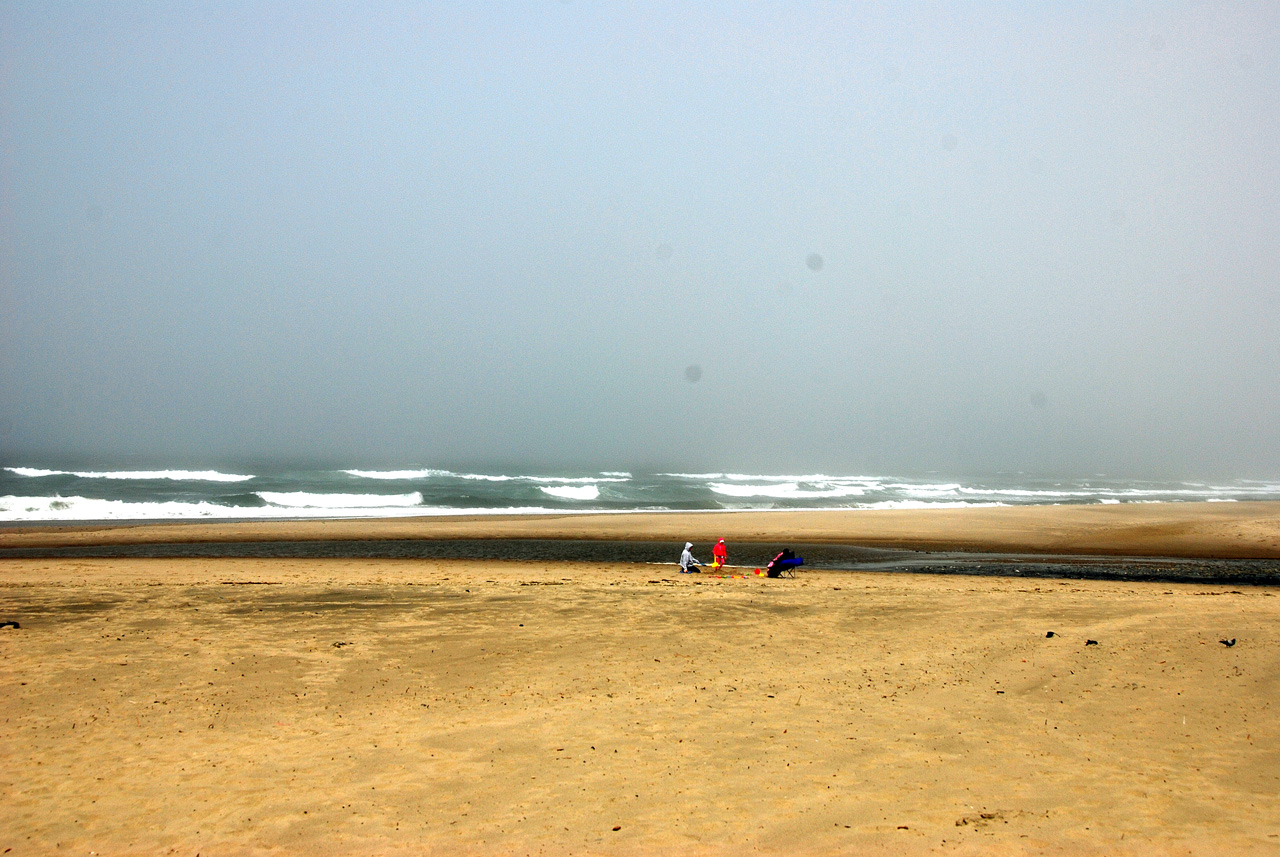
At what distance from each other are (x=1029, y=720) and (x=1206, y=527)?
92.3 feet

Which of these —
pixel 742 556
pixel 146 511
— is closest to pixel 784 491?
pixel 742 556

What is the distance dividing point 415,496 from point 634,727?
Answer: 133ft

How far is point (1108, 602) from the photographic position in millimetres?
11445

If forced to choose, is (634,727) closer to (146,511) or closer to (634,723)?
(634,723)

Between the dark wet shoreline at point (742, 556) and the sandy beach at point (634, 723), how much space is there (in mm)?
5516

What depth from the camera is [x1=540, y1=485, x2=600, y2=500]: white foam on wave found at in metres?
49.3

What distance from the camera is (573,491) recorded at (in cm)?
5269

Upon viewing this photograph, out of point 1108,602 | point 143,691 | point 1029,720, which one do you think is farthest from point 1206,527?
point 143,691

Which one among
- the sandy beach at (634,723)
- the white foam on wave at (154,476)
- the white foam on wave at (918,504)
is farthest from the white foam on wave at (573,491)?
the sandy beach at (634,723)

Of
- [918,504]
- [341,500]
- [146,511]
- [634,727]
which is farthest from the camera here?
[918,504]

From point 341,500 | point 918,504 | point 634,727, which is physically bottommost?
point 341,500

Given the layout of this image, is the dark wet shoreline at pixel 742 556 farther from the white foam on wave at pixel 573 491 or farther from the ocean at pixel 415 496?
the white foam on wave at pixel 573 491

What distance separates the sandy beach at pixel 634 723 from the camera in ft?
15.5

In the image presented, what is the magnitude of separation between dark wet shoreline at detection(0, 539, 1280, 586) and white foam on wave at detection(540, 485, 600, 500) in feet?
86.5
